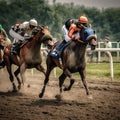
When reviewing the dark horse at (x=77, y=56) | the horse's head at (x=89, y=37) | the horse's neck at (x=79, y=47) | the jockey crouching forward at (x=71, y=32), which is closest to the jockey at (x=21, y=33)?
the jockey crouching forward at (x=71, y=32)

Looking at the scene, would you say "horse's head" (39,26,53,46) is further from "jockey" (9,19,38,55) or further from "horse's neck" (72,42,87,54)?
Result: "horse's neck" (72,42,87,54)

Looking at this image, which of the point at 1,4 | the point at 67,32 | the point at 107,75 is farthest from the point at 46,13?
the point at 67,32

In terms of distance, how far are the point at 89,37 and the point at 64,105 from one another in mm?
1612

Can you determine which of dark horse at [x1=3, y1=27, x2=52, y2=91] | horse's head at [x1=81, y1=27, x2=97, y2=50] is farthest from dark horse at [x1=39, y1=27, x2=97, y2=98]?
dark horse at [x1=3, y1=27, x2=52, y2=91]

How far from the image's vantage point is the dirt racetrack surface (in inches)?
305

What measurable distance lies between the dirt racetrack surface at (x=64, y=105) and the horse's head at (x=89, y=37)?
133 cm

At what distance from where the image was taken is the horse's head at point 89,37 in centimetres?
927

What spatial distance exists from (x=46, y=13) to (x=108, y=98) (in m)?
58.2

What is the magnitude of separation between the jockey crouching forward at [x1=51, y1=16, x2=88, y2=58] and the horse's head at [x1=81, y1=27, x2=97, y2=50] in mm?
264

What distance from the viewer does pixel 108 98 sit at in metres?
10.3

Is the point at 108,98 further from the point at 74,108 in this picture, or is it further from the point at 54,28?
the point at 54,28

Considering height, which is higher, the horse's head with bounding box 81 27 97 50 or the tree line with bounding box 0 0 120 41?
the horse's head with bounding box 81 27 97 50

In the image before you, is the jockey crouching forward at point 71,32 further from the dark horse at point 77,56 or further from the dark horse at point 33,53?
the dark horse at point 33,53

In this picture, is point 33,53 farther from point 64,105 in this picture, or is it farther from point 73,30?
point 64,105
